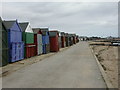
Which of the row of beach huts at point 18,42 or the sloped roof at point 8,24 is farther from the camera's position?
the sloped roof at point 8,24

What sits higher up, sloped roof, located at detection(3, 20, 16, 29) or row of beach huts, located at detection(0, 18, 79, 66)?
sloped roof, located at detection(3, 20, 16, 29)

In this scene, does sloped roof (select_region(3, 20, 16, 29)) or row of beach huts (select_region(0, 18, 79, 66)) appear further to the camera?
sloped roof (select_region(3, 20, 16, 29))

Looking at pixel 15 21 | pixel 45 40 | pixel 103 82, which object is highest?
pixel 15 21

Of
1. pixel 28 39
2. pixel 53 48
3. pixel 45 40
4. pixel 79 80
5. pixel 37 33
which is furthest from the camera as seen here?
pixel 53 48

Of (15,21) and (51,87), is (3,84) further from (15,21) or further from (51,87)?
(15,21)

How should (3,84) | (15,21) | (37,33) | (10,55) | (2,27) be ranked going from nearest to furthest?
(3,84)
(2,27)
(10,55)
(15,21)
(37,33)

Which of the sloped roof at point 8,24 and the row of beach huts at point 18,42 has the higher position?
the sloped roof at point 8,24

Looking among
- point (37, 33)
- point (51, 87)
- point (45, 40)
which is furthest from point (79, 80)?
point (45, 40)

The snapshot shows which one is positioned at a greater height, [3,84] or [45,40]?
[45,40]

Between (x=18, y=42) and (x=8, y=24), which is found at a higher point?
(x=8, y=24)

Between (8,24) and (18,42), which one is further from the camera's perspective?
(18,42)

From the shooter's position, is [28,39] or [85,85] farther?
[28,39]

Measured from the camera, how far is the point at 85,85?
8359mm

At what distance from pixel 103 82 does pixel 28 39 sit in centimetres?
1257
